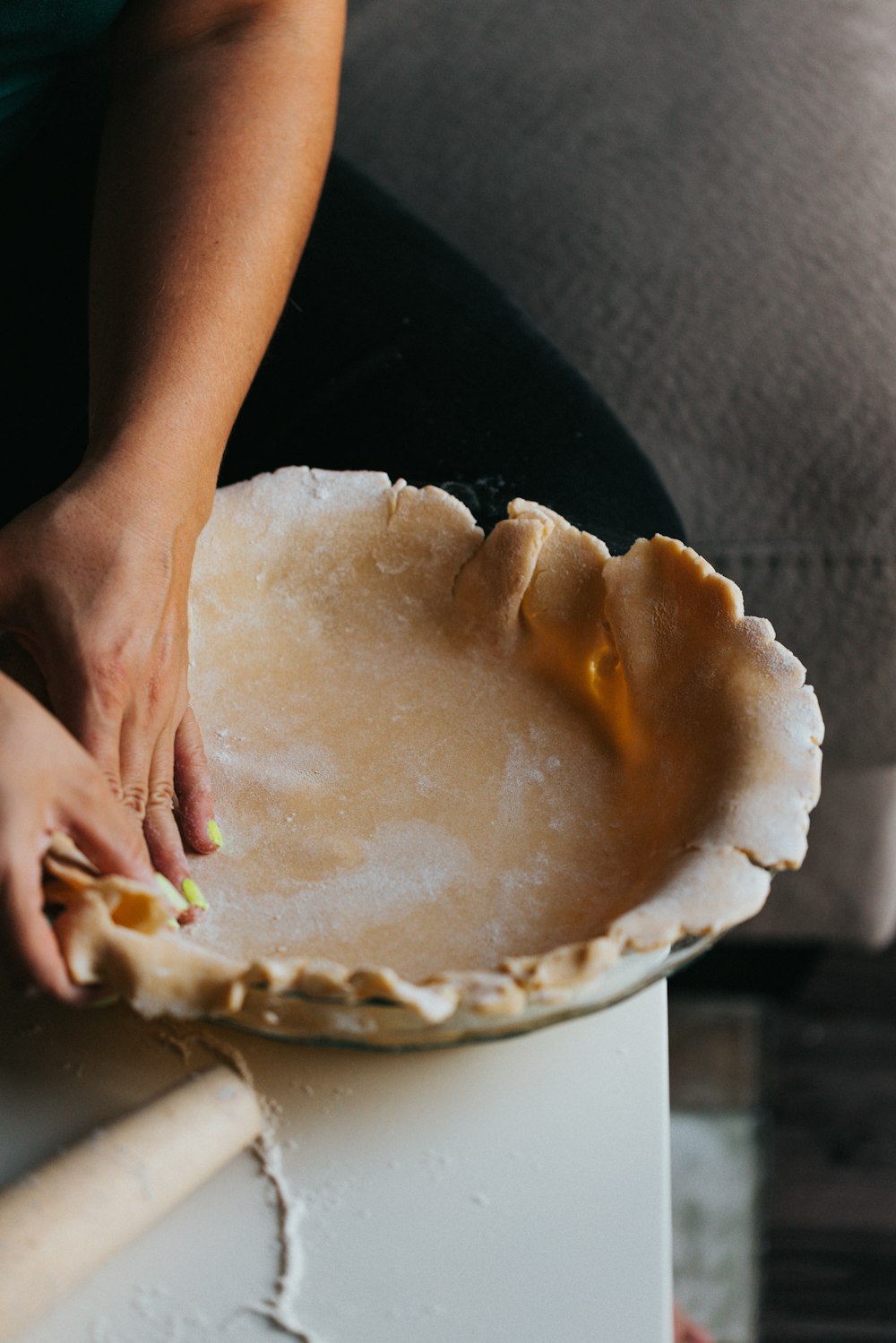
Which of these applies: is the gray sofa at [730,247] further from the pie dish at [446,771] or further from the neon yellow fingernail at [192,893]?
the neon yellow fingernail at [192,893]

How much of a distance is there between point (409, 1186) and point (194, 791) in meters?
0.23

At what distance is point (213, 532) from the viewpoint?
0.81 metres

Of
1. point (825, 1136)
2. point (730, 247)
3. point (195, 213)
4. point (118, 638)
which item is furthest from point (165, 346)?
point (825, 1136)

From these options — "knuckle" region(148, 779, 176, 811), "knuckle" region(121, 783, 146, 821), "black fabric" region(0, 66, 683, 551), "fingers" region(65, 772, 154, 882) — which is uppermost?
"fingers" region(65, 772, 154, 882)

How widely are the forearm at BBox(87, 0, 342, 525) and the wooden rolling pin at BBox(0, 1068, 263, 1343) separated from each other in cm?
33

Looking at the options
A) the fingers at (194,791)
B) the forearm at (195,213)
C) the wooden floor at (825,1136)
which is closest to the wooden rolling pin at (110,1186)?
the fingers at (194,791)

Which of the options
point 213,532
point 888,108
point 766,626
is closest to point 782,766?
point 766,626

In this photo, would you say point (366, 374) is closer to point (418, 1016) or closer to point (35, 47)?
point (35, 47)

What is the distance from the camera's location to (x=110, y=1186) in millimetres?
546

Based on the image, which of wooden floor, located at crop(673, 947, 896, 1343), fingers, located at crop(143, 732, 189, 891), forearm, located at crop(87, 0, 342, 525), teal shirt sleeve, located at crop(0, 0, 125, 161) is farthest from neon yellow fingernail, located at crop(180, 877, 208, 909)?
wooden floor, located at crop(673, 947, 896, 1343)

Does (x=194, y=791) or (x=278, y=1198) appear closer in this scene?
(x=278, y=1198)

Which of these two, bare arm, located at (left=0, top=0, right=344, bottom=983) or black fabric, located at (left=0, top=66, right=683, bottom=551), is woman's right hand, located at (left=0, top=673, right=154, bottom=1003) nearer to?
bare arm, located at (left=0, top=0, right=344, bottom=983)

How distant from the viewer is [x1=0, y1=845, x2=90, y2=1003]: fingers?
53 centimetres

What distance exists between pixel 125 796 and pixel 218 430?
270 mm
